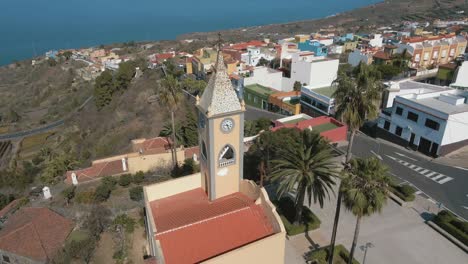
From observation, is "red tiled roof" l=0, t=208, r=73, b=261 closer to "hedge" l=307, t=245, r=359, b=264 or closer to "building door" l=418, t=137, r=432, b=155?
"hedge" l=307, t=245, r=359, b=264

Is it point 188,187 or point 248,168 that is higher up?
point 188,187

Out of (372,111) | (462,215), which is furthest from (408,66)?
(372,111)

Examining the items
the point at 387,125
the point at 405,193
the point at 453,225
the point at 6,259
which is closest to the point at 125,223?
the point at 6,259

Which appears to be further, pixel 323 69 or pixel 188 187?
pixel 323 69

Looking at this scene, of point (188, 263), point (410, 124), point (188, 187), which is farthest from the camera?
point (410, 124)

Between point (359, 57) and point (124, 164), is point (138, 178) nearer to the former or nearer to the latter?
point (124, 164)

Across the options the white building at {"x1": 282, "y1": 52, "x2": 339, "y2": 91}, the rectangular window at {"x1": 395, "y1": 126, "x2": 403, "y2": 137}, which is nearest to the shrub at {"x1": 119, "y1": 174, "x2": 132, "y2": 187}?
the rectangular window at {"x1": 395, "y1": 126, "x2": 403, "y2": 137}

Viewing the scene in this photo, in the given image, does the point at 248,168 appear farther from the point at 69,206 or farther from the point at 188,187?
the point at 69,206
